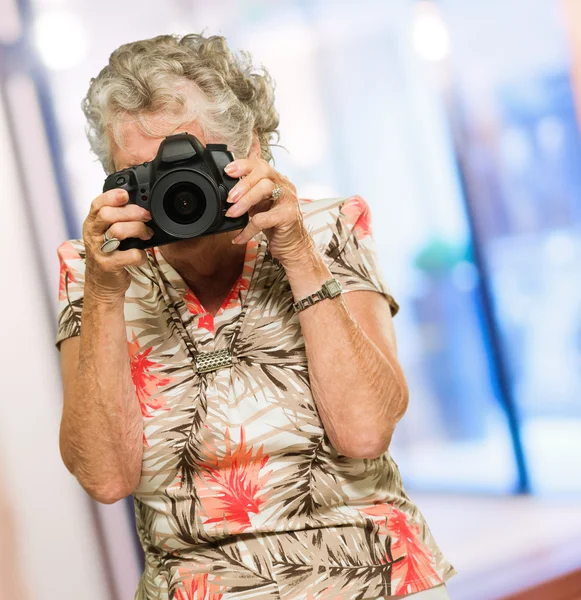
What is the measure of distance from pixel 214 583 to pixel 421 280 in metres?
1.80

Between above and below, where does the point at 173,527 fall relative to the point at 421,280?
below

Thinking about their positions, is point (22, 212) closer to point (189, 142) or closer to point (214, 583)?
point (189, 142)

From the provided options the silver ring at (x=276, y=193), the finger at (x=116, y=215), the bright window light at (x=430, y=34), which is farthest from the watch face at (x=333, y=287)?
the bright window light at (x=430, y=34)

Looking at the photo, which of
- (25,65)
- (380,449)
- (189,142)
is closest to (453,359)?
(25,65)

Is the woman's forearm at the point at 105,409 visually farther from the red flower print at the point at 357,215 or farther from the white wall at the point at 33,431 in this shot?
the white wall at the point at 33,431

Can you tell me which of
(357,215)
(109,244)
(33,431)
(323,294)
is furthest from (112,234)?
(33,431)

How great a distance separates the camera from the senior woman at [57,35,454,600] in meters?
0.94

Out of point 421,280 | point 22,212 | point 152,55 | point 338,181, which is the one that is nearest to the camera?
point 152,55

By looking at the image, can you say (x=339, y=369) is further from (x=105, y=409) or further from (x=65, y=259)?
(x=65, y=259)

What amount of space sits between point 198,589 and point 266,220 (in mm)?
425

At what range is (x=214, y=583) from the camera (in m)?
0.94

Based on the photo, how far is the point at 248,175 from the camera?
0.91m

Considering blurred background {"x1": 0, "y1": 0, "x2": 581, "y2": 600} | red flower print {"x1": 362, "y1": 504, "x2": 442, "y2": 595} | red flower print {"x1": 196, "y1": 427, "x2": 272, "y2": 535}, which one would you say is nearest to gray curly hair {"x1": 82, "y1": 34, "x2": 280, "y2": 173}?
red flower print {"x1": 196, "y1": 427, "x2": 272, "y2": 535}

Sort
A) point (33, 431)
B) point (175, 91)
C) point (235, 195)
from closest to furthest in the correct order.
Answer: point (235, 195)
point (175, 91)
point (33, 431)
